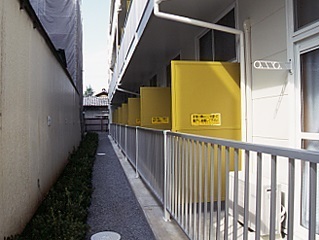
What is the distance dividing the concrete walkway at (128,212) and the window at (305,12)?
80.5 inches

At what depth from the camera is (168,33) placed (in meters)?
4.43

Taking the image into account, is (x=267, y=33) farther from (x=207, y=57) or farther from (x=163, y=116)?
(x=163, y=116)

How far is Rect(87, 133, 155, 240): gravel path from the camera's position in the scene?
113 inches

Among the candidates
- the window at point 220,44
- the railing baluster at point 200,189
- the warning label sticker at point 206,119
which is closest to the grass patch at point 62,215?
the railing baluster at point 200,189

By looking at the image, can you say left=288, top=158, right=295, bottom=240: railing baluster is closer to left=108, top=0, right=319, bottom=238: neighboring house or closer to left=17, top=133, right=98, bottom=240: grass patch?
left=108, top=0, right=319, bottom=238: neighboring house

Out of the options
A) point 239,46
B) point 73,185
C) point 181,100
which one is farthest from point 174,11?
point 73,185

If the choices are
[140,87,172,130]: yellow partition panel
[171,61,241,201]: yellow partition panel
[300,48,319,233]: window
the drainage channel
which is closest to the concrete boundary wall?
the drainage channel

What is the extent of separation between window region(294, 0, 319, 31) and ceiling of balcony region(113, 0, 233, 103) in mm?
1156

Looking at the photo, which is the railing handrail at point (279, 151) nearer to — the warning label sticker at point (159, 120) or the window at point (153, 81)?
the warning label sticker at point (159, 120)

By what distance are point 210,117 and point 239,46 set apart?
86cm

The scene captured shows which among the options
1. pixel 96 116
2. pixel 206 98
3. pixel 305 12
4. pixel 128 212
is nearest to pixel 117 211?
pixel 128 212

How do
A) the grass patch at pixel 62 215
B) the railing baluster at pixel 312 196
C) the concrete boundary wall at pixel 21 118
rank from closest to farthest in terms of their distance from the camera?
the railing baluster at pixel 312 196 < the concrete boundary wall at pixel 21 118 < the grass patch at pixel 62 215

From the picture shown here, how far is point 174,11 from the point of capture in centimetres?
358

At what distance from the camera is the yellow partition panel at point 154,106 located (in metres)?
5.91
